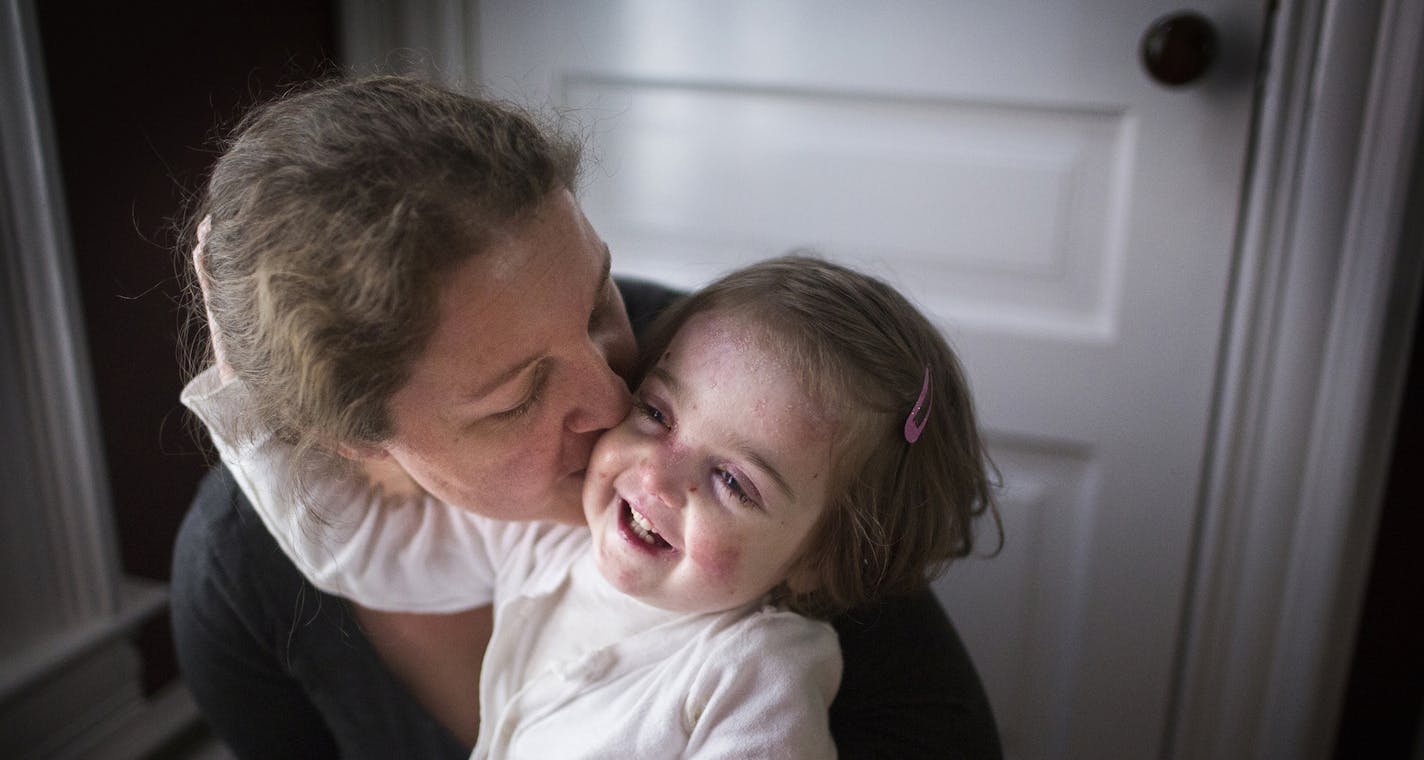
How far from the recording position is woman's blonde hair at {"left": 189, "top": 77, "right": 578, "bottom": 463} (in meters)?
0.62

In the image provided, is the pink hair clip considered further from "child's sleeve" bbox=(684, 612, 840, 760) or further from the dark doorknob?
the dark doorknob

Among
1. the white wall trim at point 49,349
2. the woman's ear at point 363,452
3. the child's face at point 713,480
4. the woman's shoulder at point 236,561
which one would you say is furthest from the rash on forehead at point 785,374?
the white wall trim at point 49,349

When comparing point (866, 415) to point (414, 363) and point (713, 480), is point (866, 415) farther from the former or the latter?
point (414, 363)

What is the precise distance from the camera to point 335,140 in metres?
0.64

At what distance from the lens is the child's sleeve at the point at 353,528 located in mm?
795

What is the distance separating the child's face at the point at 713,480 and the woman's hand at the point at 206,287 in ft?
0.84

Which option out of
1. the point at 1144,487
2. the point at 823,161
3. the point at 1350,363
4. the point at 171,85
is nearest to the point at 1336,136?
the point at 1350,363

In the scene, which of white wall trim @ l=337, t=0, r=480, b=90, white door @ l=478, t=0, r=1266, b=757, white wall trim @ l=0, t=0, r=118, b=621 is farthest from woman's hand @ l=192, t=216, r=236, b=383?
white wall trim @ l=337, t=0, r=480, b=90

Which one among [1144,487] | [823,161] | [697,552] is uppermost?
[823,161]

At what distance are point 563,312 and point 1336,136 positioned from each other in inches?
37.4

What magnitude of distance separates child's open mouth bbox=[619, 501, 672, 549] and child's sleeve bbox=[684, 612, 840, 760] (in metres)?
0.08

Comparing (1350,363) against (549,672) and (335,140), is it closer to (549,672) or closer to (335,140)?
(549,672)

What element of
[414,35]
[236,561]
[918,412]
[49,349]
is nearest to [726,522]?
[918,412]

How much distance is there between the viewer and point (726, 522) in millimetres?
769
